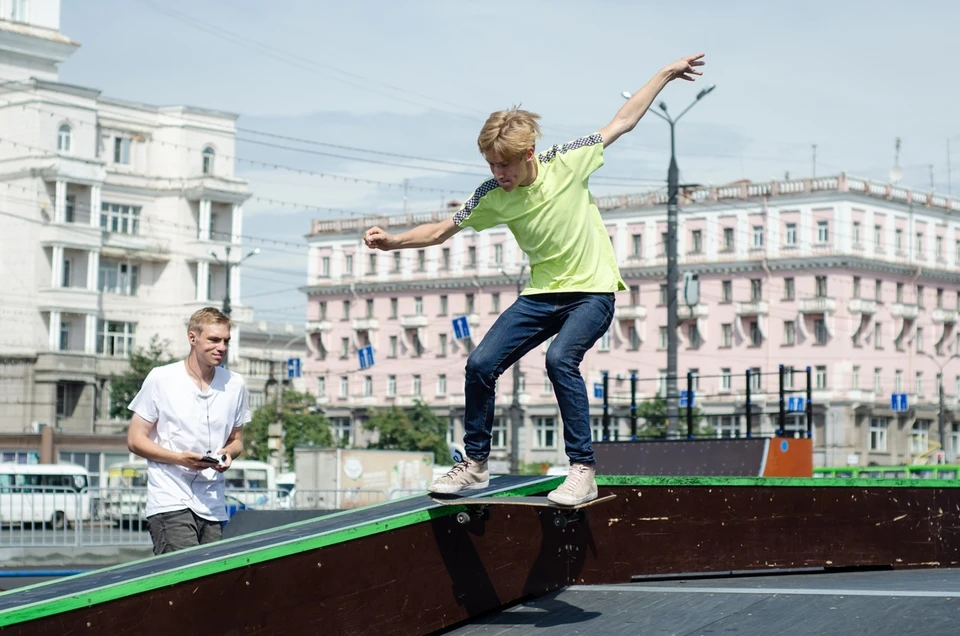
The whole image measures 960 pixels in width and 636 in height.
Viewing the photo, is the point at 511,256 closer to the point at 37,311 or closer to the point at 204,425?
the point at 37,311

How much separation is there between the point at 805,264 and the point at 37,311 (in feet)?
138

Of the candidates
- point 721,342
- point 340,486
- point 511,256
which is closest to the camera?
point 340,486

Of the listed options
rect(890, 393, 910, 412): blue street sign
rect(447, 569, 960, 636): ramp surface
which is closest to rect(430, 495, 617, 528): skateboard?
rect(447, 569, 960, 636): ramp surface

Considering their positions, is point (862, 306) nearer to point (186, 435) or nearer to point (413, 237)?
point (413, 237)

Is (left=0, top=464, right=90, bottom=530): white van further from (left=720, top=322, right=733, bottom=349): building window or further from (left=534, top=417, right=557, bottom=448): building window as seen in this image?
(left=534, top=417, right=557, bottom=448): building window

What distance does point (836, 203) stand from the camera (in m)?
76.5

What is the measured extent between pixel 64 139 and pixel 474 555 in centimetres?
6222

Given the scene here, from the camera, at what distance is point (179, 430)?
659 cm

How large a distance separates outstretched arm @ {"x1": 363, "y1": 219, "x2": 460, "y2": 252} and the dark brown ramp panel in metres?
1.27

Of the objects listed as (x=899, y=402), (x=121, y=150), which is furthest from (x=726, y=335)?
(x=121, y=150)

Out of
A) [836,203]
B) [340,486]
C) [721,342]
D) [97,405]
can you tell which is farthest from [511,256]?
[340,486]

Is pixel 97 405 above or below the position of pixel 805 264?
below

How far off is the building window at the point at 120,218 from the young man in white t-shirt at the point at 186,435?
65.2 meters

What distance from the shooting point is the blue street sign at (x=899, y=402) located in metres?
74.8
